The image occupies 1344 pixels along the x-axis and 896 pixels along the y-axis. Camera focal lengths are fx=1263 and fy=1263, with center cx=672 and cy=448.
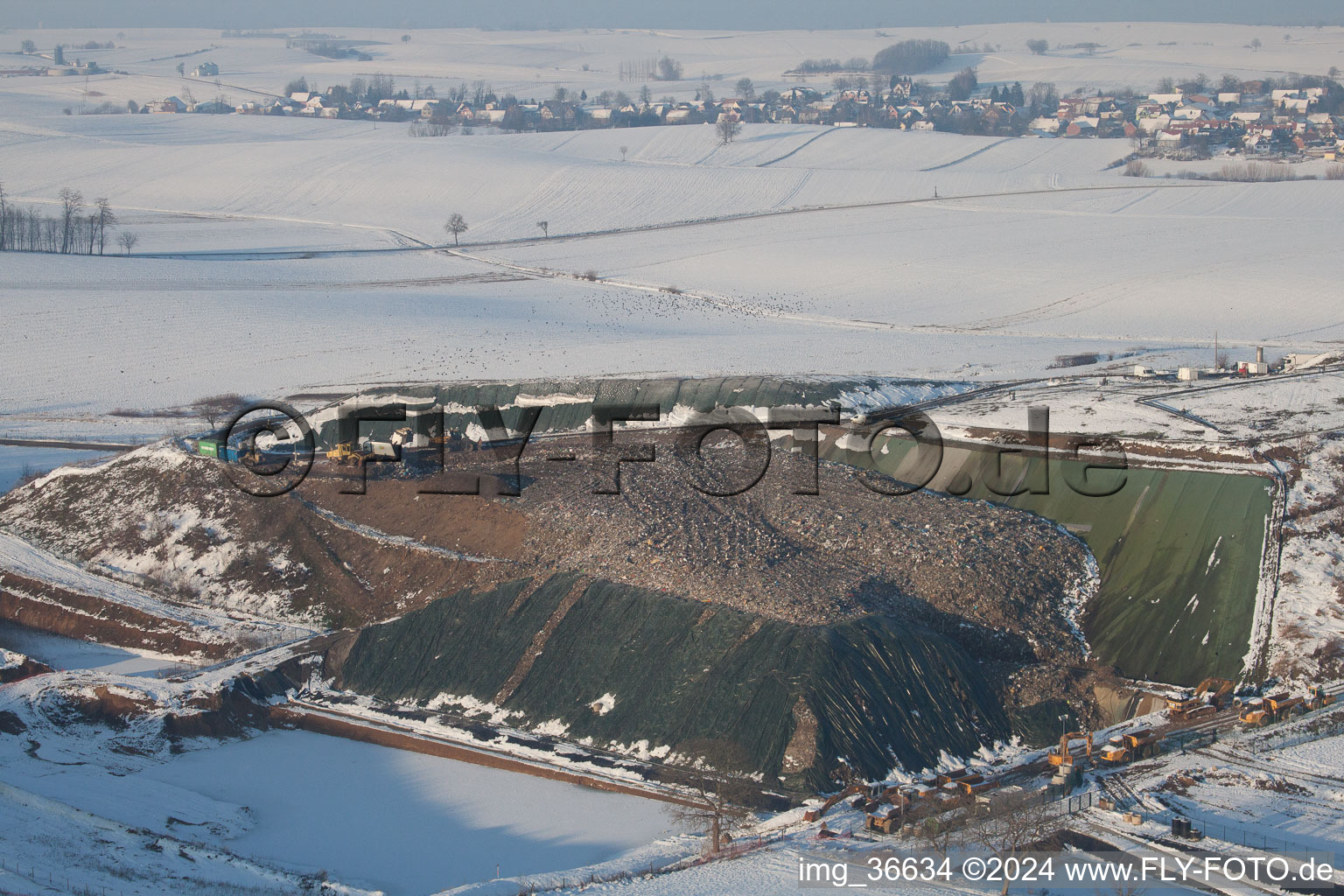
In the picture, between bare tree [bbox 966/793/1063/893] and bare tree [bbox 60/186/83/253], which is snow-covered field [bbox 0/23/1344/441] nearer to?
bare tree [bbox 60/186/83/253]

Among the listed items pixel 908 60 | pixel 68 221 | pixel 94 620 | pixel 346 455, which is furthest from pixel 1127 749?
pixel 908 60

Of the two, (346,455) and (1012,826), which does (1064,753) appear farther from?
(346,455)

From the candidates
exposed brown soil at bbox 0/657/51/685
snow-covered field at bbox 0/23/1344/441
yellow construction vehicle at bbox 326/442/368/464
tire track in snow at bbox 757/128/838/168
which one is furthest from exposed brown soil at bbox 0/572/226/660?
tire track in snow at bbox 757/128/838/168

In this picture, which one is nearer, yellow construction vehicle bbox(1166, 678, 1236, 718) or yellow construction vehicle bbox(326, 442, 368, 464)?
yellow construction vehicle bbox(1166, 678, 1236, 718)

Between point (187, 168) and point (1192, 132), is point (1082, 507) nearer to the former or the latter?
point (187, 168)

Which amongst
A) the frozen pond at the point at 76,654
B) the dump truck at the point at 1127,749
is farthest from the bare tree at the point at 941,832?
the frozen pond at the point at 76,654

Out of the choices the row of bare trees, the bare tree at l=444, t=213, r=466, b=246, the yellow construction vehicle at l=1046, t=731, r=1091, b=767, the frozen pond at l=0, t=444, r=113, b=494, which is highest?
the bare tree at l=444, t=213, r=466, b=246
